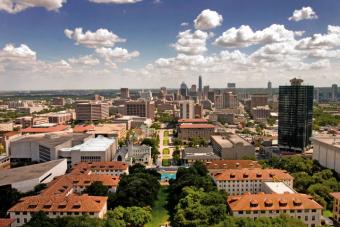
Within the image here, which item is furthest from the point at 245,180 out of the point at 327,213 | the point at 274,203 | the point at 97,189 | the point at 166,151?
the point at 166,151

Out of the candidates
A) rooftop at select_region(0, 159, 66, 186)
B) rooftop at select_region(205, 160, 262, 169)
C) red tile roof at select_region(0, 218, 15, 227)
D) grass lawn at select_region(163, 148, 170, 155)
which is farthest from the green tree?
grass lawn at select_region(163, 148, 170, 155)

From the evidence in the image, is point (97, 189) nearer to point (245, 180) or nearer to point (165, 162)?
point (245, 180)

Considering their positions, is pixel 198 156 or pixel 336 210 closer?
pixel 336 210

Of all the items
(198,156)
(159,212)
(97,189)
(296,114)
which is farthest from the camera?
(296,114)

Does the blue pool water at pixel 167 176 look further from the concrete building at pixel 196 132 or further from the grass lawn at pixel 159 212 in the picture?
the concrete building at pixel 196 132

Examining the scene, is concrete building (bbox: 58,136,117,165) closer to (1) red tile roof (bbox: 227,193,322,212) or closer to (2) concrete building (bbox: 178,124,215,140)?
(1) red tile roof (bbox: 227,193,322,212)

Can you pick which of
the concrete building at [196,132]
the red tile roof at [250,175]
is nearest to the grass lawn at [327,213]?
the red tile roof at [250,175]

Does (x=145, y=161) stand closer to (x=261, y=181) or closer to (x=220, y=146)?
(x=220, y=146)
